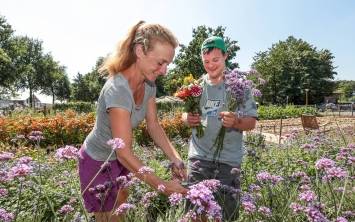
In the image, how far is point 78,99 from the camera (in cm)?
7344

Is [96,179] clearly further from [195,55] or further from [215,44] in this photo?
[195,55]

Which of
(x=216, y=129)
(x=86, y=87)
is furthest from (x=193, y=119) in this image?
(x=86, y=87)

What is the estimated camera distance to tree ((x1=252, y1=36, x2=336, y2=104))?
6994cm

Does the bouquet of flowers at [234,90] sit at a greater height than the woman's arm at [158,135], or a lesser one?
greater

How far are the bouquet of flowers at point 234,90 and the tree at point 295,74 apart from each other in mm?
64906

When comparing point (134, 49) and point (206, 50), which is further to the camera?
point (206, 50)

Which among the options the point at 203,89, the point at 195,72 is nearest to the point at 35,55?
the point at 195,72

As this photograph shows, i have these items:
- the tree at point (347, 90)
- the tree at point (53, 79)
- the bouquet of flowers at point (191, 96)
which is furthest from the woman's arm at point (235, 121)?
the tree at point (347, 90)

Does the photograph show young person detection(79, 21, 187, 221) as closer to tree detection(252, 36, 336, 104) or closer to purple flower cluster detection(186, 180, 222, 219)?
purple flower cluster detection(186, 180, 222, 219)

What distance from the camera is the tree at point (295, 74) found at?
229 ft

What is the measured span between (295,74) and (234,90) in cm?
7147

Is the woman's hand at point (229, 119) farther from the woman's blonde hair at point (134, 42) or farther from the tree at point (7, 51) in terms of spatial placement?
the tree at point (7, 51)

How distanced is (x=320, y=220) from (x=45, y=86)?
7105 centimetres

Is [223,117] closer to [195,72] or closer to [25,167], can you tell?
[25,167]
